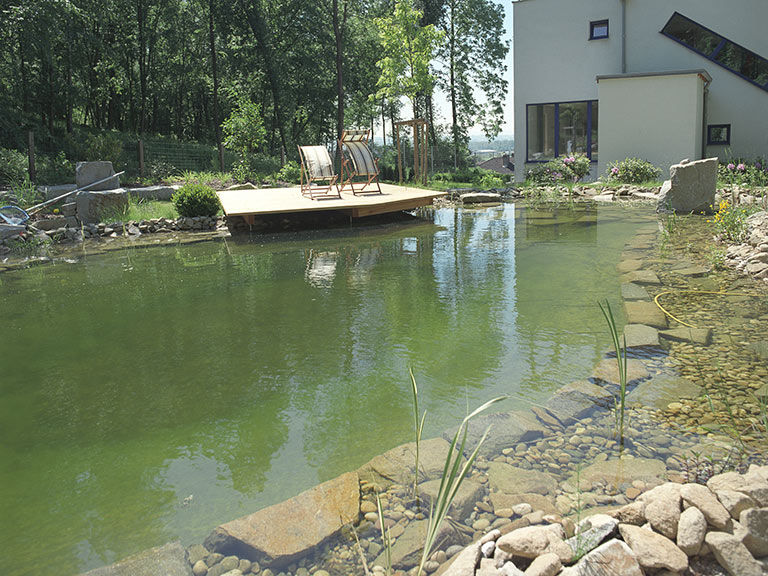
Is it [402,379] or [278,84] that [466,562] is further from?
[278,84]

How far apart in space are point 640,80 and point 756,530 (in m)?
15.7

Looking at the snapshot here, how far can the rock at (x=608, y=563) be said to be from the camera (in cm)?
177

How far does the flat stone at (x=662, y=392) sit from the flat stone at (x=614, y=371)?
0.09 metres

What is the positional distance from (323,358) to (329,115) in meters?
28.8

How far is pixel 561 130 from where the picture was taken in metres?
17.9

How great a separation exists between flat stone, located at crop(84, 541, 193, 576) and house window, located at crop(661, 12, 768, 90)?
59.0ft

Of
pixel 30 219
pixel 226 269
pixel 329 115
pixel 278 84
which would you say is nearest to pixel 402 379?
pixel 226 269

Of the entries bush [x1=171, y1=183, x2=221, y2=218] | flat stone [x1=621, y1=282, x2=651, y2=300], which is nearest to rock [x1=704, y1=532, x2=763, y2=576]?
flat stone [x1=621, y1=282, x2=651, y2=300]

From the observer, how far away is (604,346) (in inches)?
163

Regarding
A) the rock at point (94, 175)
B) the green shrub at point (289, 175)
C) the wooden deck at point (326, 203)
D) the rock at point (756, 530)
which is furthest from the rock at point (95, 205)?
the rock at point (756, 530)

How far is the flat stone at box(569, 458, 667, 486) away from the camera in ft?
8.21

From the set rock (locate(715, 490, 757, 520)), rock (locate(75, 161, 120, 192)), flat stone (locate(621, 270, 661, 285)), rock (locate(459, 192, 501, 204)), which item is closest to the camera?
rock (locate(715, 490, 757, 520))

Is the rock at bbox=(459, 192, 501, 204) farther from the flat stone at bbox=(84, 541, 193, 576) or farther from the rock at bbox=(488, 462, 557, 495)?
the flat stone at bbox=(84, 541, 193, 576)

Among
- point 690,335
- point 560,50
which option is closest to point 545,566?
point 690,335
